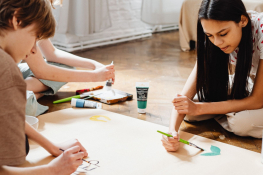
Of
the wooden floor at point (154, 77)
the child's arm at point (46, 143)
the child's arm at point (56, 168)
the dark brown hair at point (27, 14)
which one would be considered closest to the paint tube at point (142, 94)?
the wooden floor at point (154, 77)

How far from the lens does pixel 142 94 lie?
1.67 m

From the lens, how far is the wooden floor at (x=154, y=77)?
1553 millimetres

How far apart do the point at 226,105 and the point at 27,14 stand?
0.98 m

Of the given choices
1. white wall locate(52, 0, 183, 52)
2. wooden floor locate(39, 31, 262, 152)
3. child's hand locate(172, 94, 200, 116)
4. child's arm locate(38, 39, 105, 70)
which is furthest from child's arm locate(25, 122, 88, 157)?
white wall locate(52, 0, 183, 52)

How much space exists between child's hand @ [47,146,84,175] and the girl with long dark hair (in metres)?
0.42

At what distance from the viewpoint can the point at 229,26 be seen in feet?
4.17

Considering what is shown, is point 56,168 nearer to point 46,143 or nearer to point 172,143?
point 46,143

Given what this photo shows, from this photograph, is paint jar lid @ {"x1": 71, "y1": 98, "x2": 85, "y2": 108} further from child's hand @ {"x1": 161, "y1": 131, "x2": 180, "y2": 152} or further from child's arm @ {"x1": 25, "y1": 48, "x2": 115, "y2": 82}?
child's hand @ {"x1": 161, "y1": 131, "x2": 180, "y2": 152}

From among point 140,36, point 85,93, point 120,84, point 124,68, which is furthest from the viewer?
point 140,36

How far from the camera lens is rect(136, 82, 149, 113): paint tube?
1.65 meters

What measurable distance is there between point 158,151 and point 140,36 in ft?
9.95

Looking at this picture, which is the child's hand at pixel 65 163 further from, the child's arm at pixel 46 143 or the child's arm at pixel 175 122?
the child's arm at pixel 175 122

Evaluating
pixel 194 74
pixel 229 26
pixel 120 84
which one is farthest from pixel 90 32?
pixel 229 26

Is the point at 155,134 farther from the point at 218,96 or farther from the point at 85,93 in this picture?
the point at 85,93
